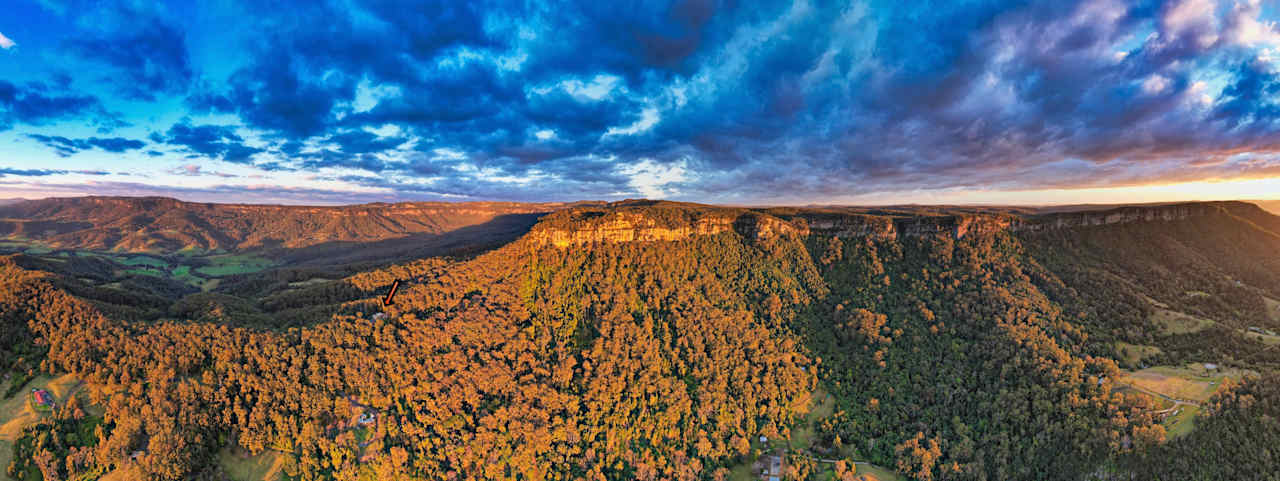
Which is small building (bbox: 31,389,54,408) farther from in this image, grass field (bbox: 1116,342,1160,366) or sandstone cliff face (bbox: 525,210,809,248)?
grass field (bbox: 1116,342,1160,366)

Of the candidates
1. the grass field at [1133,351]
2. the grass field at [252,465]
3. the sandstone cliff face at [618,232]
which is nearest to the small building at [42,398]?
the grass field at [252,465]

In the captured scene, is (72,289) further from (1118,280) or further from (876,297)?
(1118,280)

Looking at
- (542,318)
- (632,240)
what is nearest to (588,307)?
(542,318)

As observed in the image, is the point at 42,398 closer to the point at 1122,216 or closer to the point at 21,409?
the point at 21,409

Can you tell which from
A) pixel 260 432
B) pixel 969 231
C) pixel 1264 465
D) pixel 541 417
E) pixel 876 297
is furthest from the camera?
pixel 969 231

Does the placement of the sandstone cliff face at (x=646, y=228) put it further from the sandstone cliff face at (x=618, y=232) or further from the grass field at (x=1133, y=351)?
the grass field at (x=1133, y=351)

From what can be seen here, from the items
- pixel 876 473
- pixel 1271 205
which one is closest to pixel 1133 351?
pixel 876 473
